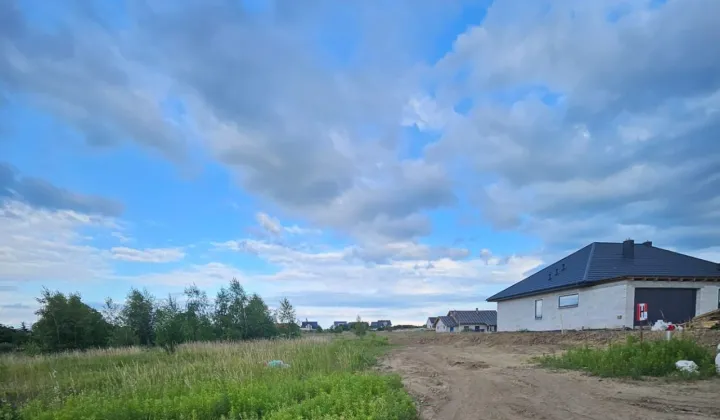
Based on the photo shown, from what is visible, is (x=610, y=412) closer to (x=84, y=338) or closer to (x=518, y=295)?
(x=518, y=295)

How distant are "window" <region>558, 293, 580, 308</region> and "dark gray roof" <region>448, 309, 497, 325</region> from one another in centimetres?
3814

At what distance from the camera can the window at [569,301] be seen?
72.7ft

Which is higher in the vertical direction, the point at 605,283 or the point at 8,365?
the point at 605,283

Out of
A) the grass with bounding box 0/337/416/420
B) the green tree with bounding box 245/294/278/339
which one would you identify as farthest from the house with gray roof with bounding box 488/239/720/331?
the green tree with bounding box 245/294/278/339

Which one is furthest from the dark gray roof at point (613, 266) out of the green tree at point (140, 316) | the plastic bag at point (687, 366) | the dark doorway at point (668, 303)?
the green tree at point (140, 316)

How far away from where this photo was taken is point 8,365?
57.6ft

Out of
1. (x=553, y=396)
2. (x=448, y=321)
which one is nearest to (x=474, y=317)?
(x=448, y=321)

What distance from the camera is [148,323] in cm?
3722

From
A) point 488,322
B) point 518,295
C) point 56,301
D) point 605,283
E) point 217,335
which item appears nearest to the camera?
point 605,283

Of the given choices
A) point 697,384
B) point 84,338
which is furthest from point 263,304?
point 697,384

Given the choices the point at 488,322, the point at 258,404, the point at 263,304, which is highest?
the point at 258,404

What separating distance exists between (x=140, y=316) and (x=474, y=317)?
45674 mm

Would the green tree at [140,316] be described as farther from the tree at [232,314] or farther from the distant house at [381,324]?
the distant house at [381,324]

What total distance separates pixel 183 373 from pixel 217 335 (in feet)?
84.4
